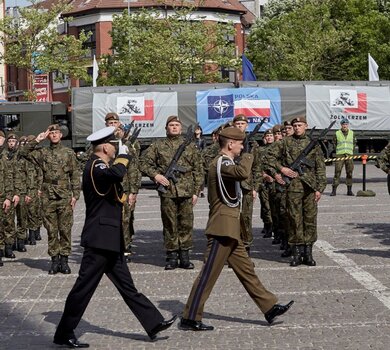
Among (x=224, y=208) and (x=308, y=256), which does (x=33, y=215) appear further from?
(x=224, y=208)

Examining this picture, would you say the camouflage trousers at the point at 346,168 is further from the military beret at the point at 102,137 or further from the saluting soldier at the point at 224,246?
the military beret at the point at 102,137

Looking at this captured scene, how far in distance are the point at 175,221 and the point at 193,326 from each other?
A: 426 centimetres

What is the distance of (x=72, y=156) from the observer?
13.3 metres

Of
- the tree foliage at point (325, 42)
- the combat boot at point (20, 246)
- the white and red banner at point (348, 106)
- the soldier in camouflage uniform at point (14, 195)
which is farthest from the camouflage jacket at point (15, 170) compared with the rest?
the tree foliage at point (325, 42)

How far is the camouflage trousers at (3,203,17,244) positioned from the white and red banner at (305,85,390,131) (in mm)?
21119

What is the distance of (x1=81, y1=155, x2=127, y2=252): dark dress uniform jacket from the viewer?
8.91 metres

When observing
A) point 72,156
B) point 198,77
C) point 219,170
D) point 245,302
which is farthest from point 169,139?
point 198,77

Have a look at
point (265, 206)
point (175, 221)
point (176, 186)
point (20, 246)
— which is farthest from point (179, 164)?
point (265, 206)

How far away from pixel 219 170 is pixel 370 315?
2058 millimetres

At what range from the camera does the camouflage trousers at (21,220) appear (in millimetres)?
16562

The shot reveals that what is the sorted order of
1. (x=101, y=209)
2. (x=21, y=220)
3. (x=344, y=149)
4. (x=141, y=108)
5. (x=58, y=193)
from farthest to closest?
(x=141, y=108) < (x=344, y=149) < (x=21, y=220) < (x=58, y=193) < (x=101, y=209)

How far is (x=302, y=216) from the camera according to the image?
44.5ft

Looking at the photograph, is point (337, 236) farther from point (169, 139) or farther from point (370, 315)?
point (370, 315)

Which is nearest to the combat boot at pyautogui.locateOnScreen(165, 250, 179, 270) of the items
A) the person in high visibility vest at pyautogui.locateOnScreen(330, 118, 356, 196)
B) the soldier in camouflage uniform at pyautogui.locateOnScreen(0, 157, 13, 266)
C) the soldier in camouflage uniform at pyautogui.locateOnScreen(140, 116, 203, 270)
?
the soldier in camouflage uniform at pyautogui.locateOnScreen(140, 116, 203, 270)
